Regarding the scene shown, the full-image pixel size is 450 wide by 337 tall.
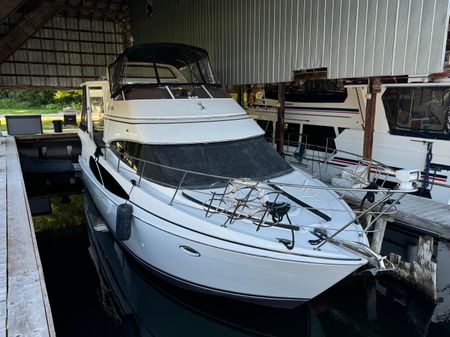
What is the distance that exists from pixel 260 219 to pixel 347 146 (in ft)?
15.1

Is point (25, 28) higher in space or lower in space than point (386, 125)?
higher

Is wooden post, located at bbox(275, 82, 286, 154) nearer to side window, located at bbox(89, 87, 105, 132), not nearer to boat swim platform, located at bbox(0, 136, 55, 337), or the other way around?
side window, located at bbox(89, 87, 105, 132)

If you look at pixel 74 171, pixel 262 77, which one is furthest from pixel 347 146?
pixel 74 171

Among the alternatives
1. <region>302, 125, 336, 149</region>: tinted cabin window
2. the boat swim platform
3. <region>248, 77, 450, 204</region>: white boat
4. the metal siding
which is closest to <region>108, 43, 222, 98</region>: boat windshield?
<region>248, 77, 450, 204</region>: white boat

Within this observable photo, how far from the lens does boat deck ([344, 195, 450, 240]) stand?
4477 millimetres

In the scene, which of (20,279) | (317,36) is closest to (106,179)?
(20,279)

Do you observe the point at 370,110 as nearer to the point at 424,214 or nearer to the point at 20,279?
the point at 424,214

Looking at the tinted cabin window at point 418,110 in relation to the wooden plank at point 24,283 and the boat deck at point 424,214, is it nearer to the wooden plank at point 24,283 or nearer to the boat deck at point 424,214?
the boat deck at point 424,214

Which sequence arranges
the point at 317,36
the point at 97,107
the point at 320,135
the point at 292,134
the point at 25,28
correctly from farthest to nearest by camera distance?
the point at 25,28
the point at 292,134
the point at 320,135
the point at 97,107
the point at 317,36

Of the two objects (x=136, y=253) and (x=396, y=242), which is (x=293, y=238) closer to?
(x=136, y=253)

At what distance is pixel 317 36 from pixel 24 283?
5.35 m

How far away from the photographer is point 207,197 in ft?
13.3

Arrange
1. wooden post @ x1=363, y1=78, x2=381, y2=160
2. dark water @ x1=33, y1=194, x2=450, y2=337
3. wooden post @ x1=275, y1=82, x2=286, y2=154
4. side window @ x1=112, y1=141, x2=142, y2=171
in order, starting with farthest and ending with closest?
wooden post @ x1=275, y1=82, x2=286, y2=154
wooden post @ x1=363, y1=78, x2=381, y2=160
side window @ x1=112, y1=141, x2=142, y2=171
dark water @ x1=33, y1=194, x2=450, y2=337

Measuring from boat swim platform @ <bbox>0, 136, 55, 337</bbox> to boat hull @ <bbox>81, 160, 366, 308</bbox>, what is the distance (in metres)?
1.20
